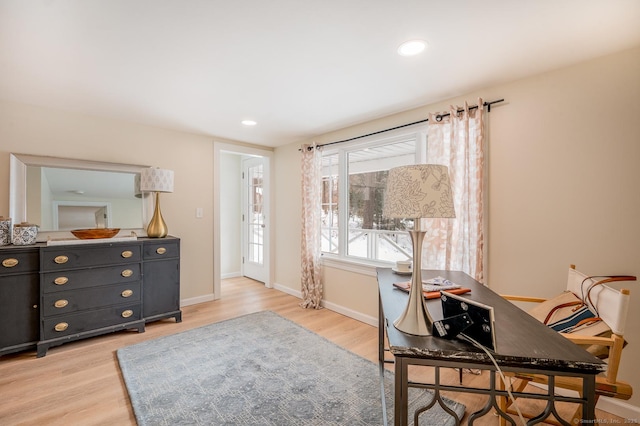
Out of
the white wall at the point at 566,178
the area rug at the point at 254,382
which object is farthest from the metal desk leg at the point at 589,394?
the white wall at the point at 566,178

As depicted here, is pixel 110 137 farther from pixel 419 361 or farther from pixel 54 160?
pixel 419 361

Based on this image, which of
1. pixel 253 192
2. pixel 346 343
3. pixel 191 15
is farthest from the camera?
pixel 253 192

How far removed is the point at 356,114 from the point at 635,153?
210 centimetres

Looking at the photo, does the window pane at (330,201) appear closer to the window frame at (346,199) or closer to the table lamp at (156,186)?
the window frame at (346,199)

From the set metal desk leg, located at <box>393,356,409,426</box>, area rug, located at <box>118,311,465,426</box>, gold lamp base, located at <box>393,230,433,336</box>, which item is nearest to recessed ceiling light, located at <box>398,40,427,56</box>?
gold lamp base, located at <box>393,230,433,336</box>

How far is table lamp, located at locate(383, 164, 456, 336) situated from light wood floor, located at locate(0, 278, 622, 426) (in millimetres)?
1205

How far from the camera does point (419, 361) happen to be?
3.19 feet

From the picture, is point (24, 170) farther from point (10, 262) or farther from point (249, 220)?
point (249, 220)

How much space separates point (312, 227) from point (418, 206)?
2.68 metres

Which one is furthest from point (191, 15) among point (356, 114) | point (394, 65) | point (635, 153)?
point (635, 153)

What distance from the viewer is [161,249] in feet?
10.3

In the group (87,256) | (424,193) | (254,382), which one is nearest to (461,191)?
(424,193)

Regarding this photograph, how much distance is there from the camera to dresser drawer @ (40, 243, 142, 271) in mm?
2521

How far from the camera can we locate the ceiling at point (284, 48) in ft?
4.77
